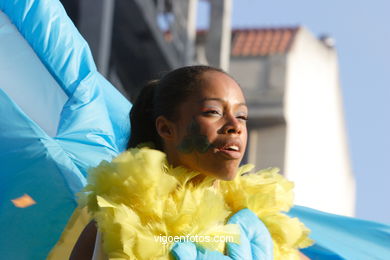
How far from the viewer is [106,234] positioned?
213cm

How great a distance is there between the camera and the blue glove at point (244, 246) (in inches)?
84.6

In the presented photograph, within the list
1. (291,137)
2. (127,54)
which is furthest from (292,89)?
(127,54)

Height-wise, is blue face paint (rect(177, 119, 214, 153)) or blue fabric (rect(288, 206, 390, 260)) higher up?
blue face paint (rect(177, 119, 214, 153))

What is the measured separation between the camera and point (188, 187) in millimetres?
2270

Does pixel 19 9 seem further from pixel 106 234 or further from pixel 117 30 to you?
pixel 117 30

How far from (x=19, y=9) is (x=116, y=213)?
0.99m

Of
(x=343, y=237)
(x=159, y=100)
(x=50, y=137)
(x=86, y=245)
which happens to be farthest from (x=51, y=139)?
(x=343, y=237)

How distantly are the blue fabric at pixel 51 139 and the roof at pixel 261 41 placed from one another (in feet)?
38.3

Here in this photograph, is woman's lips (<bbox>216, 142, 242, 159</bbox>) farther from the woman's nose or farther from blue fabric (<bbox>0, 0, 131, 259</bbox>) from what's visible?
blue fabric (<bbox>0, 0, 131, 259</bbox>)

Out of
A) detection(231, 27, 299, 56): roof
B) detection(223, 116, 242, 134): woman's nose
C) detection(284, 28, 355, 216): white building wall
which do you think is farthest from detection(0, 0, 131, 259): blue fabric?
detection(231, 27, 299, 56): roof

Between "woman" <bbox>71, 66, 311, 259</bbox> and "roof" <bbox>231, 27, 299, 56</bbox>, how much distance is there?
12.3 metres

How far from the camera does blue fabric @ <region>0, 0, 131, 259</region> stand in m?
2.63

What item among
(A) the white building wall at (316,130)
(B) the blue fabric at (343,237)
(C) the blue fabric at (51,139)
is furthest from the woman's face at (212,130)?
(A) the white building wall at (316,130)

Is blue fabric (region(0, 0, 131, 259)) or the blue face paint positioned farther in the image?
blue fabric (region(0, 0, 131, 259))
